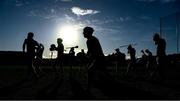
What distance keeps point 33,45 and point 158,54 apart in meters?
5.62

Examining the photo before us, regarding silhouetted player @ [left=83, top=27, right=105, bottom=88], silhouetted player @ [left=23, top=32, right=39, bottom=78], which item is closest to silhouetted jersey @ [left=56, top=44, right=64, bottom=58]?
silhouetted player @ [left=23, top=32, right=39, bottom=78]

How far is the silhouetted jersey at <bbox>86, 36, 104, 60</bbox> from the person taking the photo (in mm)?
8492

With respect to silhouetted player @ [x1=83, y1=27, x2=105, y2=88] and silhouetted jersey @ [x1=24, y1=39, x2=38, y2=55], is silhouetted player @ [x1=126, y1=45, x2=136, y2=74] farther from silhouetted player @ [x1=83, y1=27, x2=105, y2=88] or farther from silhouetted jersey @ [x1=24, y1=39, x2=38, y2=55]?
silhouetted player @ [x1=83, y1=27, x2=105, y2=88]

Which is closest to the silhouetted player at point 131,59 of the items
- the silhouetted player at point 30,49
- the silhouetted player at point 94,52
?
the silhouetted player at point 30,49

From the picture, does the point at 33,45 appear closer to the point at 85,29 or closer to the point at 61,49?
the point at 61,49

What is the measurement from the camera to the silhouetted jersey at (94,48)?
8.49 meters

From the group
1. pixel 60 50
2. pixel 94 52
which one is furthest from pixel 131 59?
pixel 94 52

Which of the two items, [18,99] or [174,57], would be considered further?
[174,57]

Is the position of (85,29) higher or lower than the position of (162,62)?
higher

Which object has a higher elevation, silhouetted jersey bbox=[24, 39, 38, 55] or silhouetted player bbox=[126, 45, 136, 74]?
silhouetted jersey bbox=[24, 39, 38, 55]

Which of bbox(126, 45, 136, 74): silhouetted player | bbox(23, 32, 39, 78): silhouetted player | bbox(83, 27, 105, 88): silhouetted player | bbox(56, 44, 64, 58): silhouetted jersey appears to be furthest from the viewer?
bbox(126, 45, 136, 74): silhouetted player

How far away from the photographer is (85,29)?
27.7 ft

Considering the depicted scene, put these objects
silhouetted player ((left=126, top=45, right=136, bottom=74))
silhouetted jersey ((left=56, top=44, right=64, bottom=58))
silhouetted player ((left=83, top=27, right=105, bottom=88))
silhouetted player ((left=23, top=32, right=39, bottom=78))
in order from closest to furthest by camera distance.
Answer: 1. silhouetted player ((left=83, top=27, right=105, bottom=88))
2. silhouetted player ((left=23, top=32, right=39, bottom=78))
3. silhouetted jersey ((left=56, top=44, right=64, bottom=58))
4. silhouetted player ((left=126, top=45, right=136, bottom=74))

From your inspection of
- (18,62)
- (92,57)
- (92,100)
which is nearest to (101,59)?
(92,57)
